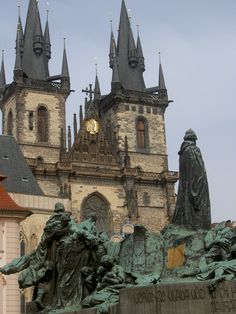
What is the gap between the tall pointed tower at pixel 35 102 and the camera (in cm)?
4569

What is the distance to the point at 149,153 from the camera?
48.1 m

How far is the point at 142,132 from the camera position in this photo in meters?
48.8

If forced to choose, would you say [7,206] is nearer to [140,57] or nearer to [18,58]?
[18,58]

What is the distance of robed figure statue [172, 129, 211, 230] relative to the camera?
354 inches

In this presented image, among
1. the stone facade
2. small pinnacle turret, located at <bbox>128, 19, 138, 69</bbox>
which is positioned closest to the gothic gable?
the stone facade

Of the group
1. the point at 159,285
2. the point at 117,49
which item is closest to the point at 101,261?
the point at 159,285

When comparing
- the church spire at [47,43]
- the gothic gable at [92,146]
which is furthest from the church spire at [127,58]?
the church spire at [47,43]

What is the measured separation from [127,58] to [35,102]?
9.27m

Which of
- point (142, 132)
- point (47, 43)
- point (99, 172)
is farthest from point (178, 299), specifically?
point (47, 43)

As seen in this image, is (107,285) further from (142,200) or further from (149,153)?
(149,153)

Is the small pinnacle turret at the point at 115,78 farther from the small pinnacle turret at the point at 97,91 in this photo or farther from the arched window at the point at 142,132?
the arched window at the point at 142,132

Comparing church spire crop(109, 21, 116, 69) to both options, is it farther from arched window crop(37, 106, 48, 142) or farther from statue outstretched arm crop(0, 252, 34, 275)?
statue outstretched arm crop(0, 252, 34, 275)

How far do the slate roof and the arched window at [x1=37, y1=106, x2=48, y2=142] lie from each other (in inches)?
350

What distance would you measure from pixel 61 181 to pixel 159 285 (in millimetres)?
35028
